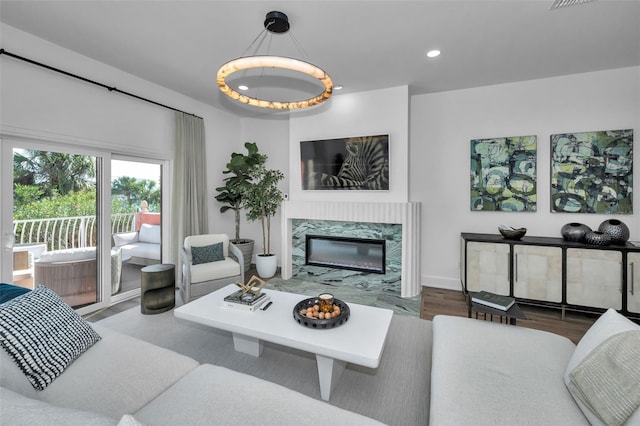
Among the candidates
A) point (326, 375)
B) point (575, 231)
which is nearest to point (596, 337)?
point (326, 375)

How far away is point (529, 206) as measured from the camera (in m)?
3.58

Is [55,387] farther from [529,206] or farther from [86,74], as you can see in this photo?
[529,206]

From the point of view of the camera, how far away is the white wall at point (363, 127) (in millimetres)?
3746

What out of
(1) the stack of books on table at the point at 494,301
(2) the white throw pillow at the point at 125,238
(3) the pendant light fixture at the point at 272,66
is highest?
(3) the pendant light fixture at the point at 272,66

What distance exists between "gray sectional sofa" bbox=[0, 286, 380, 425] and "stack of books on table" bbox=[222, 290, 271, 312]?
687 millimetres

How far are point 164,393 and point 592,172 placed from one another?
4719 millimetres

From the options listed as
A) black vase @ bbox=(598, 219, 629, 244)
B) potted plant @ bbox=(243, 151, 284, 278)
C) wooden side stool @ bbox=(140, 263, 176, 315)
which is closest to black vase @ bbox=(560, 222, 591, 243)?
black vase @ bbox=(598, 219, 629, 244)

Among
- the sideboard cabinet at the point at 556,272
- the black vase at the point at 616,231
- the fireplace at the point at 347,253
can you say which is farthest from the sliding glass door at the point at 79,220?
the black vase at the point at 616,231

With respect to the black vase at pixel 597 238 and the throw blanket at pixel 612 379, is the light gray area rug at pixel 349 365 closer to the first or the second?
the throw blanket at pixel 612 379

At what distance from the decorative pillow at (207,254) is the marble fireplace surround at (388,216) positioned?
47.0 inches

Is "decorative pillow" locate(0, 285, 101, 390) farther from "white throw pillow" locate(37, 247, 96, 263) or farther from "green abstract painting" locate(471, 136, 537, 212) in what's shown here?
"green abstract painting" locate(471, 136, 537, 212)

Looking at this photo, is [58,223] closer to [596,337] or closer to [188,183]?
[188,183]

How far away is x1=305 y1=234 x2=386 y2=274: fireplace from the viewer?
4000 mm

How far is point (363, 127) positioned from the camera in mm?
3959
